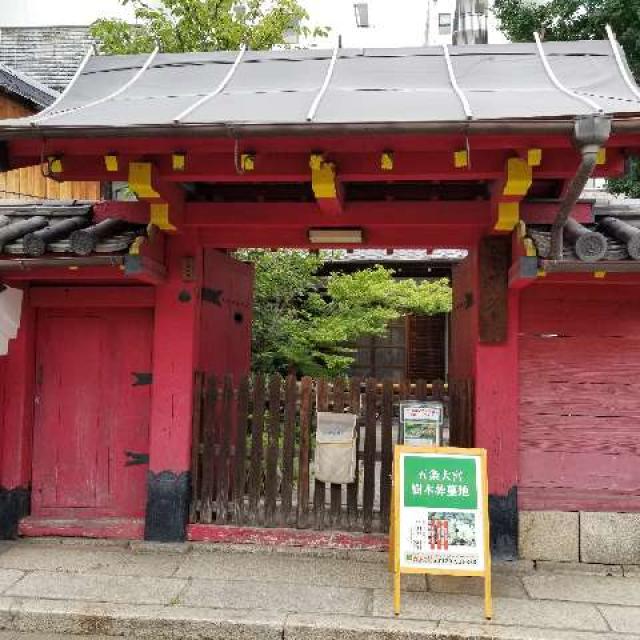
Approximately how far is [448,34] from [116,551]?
2586cm

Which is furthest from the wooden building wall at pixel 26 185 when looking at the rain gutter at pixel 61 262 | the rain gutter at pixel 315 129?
the rain gutter at pixel 315 129

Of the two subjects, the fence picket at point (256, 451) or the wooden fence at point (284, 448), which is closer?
the wooden fence at point (284, 448)

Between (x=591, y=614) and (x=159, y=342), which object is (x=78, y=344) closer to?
(x=159, y=342)

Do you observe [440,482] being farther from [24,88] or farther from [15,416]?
[24,88]

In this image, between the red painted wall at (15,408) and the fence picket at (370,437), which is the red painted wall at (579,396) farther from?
the red painted wall at (15,408)

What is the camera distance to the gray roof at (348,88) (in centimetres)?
509

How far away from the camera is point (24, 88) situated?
14.1 m

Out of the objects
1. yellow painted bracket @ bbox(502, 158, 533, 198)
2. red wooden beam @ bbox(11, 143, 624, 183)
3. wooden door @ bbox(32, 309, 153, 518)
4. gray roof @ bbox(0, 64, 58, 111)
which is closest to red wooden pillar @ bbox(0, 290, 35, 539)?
wooden door @ bbox(32, 309, 153, 518)

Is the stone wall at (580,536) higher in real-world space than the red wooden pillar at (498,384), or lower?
lower

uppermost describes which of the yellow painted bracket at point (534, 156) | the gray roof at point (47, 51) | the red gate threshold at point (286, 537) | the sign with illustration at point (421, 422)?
the gray roof at point (47, 51)

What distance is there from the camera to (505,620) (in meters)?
5.09

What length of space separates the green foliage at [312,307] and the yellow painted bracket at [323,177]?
5962 mm

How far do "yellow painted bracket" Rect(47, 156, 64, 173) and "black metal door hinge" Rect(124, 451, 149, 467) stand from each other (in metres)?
3.02

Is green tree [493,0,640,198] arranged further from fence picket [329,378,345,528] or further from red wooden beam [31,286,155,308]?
red wooden beam [31,286,155,308]
